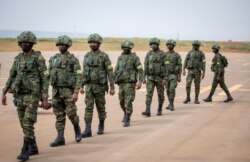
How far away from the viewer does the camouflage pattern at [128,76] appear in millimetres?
11625

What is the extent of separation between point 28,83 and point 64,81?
3.63 feet

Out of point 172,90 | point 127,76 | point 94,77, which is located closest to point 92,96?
point 94,77

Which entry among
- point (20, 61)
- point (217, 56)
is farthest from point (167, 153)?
point (217, 56)

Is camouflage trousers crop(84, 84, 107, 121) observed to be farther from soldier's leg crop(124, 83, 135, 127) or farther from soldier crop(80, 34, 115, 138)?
soldier's leg crop(124, 83, 135, 127)

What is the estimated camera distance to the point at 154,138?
399 inches

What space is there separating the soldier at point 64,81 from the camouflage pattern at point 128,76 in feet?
8.37

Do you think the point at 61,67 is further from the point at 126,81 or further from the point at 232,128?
the point at 232,128

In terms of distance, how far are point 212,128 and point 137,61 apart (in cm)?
260

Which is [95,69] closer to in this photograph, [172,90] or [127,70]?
[127,70]

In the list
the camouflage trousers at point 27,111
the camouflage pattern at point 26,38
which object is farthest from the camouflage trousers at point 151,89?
the camouflage pattern at point 26,38

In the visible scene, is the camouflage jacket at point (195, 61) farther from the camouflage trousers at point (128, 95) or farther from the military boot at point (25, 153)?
the military boot at point (25, 153)

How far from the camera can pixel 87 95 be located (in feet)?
33.8

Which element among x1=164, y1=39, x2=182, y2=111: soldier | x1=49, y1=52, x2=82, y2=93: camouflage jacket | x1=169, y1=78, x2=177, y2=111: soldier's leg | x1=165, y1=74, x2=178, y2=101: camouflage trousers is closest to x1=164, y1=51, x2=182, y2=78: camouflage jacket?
x1=164, y1=39, x2=182, y2=111: soldier

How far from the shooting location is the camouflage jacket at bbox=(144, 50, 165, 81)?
43.5ft
